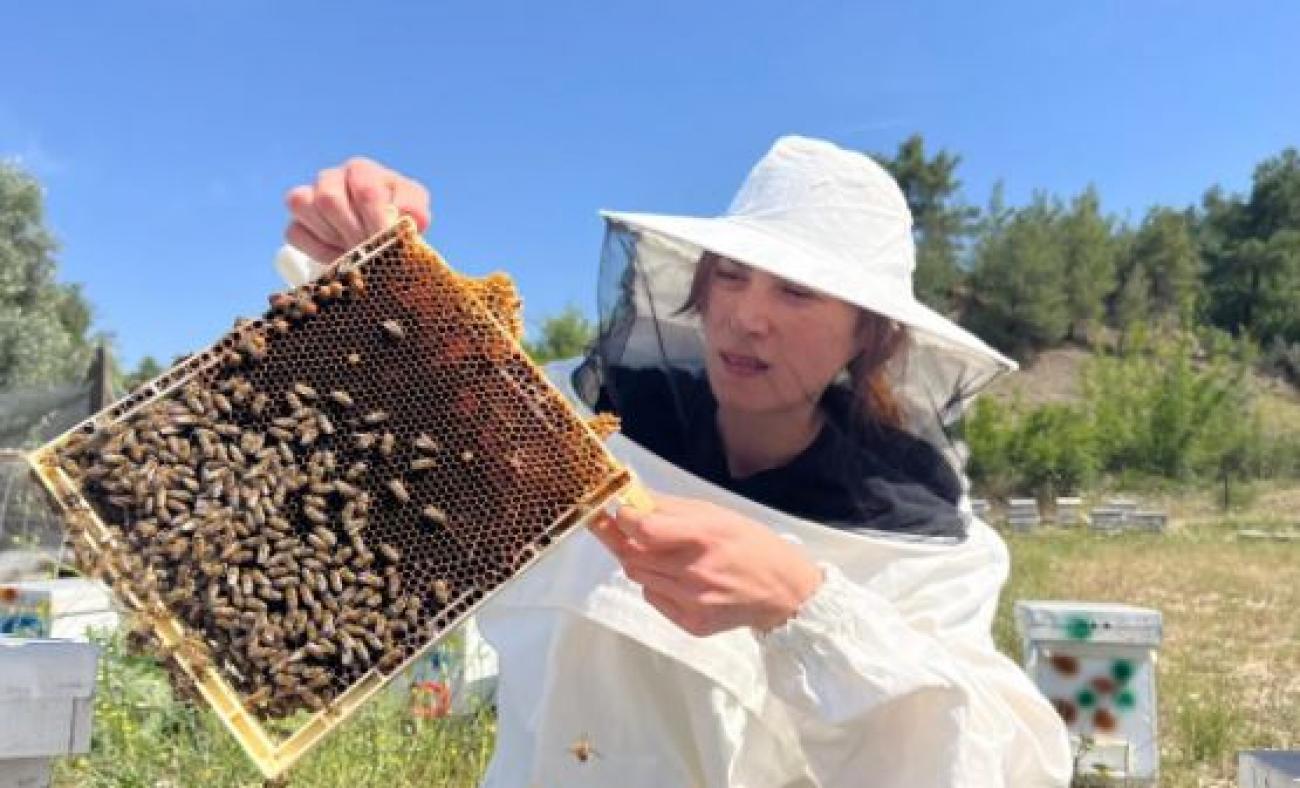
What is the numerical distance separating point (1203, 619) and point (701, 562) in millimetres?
9613

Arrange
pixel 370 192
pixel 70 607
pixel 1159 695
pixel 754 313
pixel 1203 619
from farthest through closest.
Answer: pixel 1203 619
pixel 1159 695
pixel 70 607
pixel 754 313
pixel 370 192

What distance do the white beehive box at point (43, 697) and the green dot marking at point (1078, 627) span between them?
3.89 m

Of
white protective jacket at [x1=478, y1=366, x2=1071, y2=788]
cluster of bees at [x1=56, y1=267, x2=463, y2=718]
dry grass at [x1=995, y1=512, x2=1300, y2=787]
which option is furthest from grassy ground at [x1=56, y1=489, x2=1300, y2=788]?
cluster of bees at [x1=56, y1=267, x2=463, y2=718]

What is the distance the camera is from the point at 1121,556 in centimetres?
1498

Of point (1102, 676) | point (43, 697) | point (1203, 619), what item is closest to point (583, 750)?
point (43, 697)

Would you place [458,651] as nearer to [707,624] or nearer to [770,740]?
[770,740]

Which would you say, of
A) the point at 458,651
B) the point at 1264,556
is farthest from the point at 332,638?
the point at 1264,556

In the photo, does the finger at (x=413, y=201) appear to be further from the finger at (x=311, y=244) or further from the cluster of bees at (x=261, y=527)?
the cluster of bees at (x=261, y=527)

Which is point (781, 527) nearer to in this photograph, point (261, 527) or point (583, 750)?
point (583, 750)

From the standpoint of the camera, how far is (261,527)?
4.34ft

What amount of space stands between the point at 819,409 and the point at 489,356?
0.85 meters

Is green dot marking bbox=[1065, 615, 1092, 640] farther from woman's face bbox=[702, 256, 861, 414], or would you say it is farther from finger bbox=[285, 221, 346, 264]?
finger bbox=[285, 221, 346, 264]

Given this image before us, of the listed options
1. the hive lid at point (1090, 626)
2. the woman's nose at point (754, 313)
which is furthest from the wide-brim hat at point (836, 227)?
→ the hive lid at point (1090, 626)

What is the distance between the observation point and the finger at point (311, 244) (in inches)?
73.4
